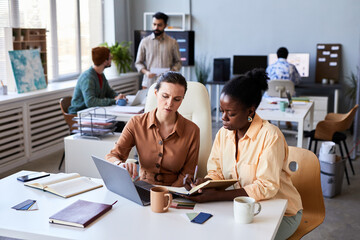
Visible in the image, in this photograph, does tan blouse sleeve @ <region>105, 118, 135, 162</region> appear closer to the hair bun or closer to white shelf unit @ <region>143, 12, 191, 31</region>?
the hair bun

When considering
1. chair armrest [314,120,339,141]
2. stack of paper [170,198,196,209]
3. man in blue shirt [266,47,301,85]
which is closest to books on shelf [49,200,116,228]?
stack of paper [170,198,196,209]

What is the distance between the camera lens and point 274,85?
5492 mm

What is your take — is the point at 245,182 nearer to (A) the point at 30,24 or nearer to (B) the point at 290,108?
(B) the point at 290,108

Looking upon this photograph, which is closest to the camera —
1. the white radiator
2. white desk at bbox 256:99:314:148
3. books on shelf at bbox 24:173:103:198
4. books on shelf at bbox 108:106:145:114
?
books on shelf at bbox 24:173:103:198

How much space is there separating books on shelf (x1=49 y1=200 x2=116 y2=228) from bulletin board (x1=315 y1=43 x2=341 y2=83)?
18.4ft

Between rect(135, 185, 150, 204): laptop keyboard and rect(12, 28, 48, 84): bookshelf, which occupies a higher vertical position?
rect(12, 28, 48, 84): bookshelf

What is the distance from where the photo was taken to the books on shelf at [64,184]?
1999mm

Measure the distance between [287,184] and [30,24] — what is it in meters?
4.46

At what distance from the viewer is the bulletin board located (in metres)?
6.79

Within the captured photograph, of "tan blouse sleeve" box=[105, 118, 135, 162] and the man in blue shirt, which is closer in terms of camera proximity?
"tan blouse sleeve" box=[105, 118, 135, 162]

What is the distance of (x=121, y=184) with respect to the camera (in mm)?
1897

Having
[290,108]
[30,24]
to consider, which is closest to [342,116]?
[290,108]

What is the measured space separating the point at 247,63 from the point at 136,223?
5718mm

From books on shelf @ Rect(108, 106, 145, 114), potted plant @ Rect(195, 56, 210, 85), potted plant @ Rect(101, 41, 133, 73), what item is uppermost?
potted plant @ Rect(101, 41, 133, 73)
